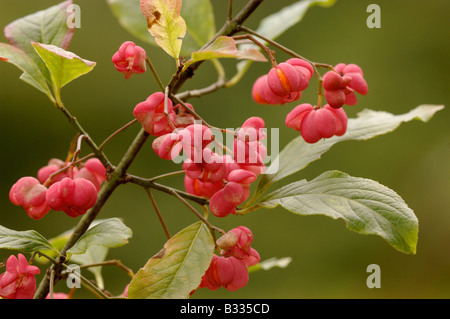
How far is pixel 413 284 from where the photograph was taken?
1.80 meters

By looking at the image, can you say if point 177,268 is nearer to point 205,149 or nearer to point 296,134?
point 205,149

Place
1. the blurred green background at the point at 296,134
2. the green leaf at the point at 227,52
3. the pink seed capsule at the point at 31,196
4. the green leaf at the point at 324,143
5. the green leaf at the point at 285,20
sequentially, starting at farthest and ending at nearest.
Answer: the blurred green background at the point at 296,134, the green leaf at the point at 285,20, the green leaf at the point at 324,143, the pink seed capsule at the point at 31,196, the green leaf at the point at 227,52

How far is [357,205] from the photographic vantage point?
485 millimetres

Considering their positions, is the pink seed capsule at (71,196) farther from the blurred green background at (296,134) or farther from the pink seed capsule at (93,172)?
the blurred green background at (296,134)

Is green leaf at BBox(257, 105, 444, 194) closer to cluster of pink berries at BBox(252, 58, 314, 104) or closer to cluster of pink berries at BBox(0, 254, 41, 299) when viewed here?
cluster of pink berries at BBox(252, 58, 314, 104)

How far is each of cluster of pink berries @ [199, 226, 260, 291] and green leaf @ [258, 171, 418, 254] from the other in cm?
6

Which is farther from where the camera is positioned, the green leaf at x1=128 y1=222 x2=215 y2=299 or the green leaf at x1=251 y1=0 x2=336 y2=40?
the green leaf at x1=251 y1=0 x2=336 y2=40

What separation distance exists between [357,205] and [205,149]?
0.49 ft

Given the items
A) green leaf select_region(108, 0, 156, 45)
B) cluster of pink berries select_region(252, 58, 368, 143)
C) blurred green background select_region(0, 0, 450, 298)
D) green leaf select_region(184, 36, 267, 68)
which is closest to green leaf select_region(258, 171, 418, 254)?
cluster of pink berries select_region(252, 58, 368, 143)

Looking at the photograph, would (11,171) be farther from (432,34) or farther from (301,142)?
(432,34)

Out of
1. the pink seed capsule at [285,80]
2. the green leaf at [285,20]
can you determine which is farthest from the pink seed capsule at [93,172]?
the green leaf at [285,20]

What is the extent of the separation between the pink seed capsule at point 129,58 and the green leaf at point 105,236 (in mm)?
158

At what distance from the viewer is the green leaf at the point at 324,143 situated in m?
0.62

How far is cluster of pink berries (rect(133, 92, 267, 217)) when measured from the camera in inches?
17.8
